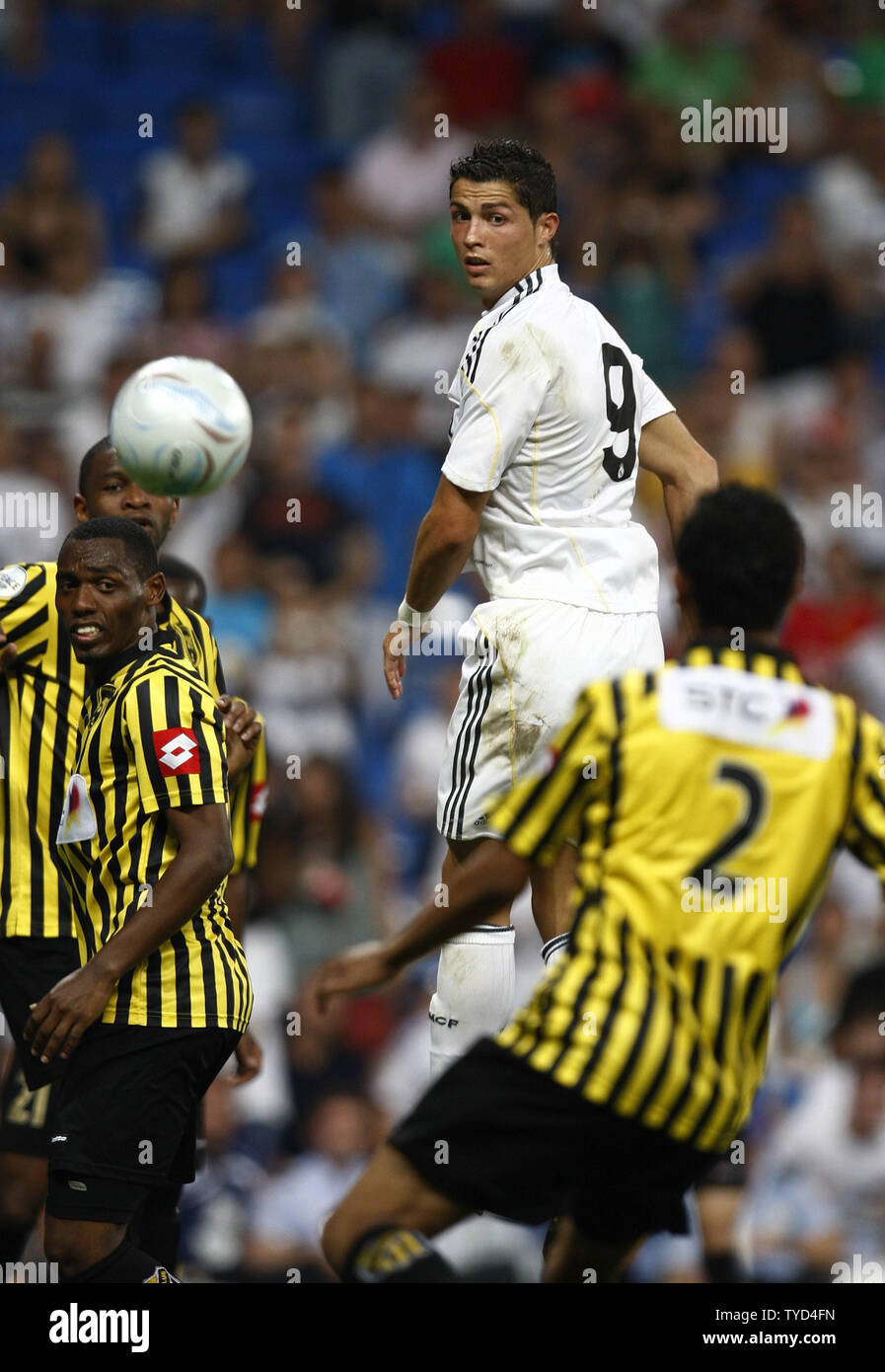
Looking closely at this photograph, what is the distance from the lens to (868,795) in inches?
151

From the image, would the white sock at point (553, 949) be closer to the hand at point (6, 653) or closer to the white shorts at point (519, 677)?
the white shorts at point (519, 677)

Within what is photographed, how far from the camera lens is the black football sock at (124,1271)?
183 inches

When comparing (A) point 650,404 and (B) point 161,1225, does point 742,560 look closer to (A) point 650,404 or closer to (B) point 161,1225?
(A) point 650,404

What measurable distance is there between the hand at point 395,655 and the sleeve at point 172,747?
706 mm

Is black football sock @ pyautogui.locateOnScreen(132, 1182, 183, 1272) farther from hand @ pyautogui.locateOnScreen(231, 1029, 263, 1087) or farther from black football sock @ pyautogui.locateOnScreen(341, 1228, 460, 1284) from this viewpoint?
black football sock @ pyautogui.locateOnScreen(341, 1228, 460, 1284)

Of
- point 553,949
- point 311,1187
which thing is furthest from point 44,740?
point 311,1187

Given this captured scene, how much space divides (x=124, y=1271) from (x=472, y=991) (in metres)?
1.22

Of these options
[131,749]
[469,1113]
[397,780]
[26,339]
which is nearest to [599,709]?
[469,1113]

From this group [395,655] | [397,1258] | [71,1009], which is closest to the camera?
[397,1258]

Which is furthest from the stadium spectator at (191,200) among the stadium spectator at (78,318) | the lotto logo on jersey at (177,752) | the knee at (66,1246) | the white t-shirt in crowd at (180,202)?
the knee at (66,1246)

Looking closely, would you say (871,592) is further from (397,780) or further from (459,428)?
(459,428)

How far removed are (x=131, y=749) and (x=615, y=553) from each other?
148 cm

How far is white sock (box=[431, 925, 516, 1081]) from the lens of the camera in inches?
211
